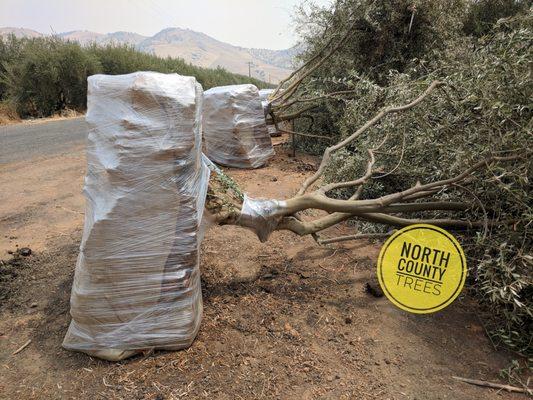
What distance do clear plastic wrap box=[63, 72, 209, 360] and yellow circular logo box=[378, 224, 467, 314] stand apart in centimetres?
113

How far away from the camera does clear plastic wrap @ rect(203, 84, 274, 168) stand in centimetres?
662

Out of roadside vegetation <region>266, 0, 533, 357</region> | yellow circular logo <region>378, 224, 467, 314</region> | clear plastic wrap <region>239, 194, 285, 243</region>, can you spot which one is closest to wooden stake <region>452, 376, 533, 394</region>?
roadside vegetation <region>266, 0, 533, 357</region>

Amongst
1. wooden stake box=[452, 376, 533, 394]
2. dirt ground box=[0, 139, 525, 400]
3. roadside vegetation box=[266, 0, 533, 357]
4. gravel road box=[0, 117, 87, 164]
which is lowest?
gravel road box=[0, 117, 87, 164]

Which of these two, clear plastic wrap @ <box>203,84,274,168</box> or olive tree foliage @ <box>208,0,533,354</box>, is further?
clear plastic wrap @ <box>203,84,274,168</box>

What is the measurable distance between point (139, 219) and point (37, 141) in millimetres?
8673

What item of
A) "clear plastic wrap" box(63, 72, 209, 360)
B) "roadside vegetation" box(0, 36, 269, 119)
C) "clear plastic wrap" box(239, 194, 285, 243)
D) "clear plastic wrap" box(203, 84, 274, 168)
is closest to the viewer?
"clear plastic wrap" box(63, 72, 209, 360)

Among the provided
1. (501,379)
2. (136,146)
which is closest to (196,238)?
(136,146)

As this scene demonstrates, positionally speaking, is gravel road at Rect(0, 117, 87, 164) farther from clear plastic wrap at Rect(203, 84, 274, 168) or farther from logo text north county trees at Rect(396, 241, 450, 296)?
logo text north county trees at Rect(396, 241, 450, 296)

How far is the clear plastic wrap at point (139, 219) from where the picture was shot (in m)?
2.02

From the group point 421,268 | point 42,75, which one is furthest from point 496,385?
point 42,75

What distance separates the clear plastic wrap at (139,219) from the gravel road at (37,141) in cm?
566

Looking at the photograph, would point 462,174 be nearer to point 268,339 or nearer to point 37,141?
point 268,339

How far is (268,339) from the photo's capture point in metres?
2.39

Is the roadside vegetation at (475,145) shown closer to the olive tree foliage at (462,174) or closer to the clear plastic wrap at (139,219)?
the olive tree foliage at (462,174)
